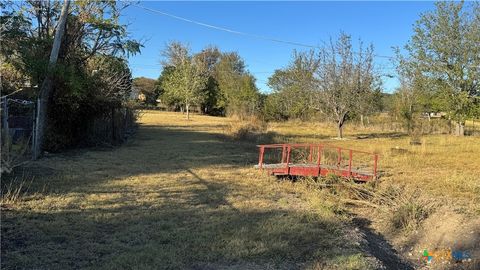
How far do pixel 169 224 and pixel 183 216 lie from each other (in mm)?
633

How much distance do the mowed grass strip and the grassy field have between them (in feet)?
0.05

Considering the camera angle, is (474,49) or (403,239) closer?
(403,239)

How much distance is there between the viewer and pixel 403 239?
765cm

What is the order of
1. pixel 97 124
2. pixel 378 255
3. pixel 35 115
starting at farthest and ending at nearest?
pixel 97 124 < pixel 35 115 < pixel 378 255

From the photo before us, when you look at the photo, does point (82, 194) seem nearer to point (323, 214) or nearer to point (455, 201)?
point (323, 214)

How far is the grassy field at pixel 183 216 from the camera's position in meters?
5.66

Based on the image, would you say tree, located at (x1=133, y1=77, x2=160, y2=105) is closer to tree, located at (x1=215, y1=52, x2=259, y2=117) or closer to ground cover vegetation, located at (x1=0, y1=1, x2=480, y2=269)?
tree, located at (x1=215, y1=52, x2=259, y2=117)

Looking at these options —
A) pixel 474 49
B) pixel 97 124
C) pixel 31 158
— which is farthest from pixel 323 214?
pixel 474 49

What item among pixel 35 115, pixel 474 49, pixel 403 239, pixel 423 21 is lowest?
pixel 403 239

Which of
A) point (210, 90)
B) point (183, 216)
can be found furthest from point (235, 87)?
point (183, 216)

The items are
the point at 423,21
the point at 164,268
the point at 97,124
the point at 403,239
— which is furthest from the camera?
the point at 423,21

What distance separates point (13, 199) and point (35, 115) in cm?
704

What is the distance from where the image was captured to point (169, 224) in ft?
23.2

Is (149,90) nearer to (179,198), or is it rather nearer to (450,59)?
(450,59)
